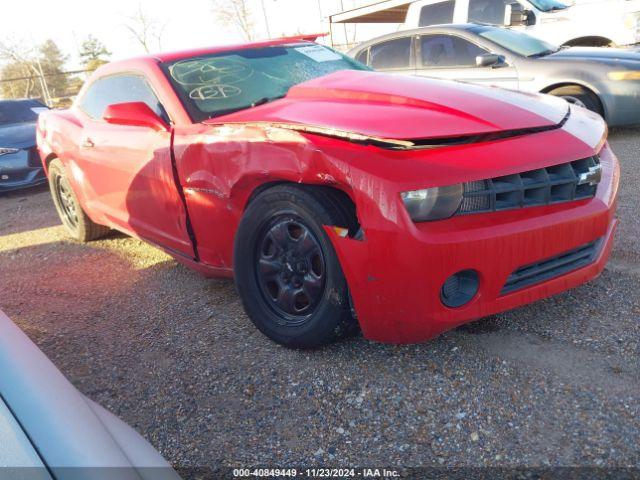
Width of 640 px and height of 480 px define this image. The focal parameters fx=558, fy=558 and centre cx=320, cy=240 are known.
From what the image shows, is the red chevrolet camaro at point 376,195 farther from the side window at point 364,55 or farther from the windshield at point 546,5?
the windshield at point 546,5

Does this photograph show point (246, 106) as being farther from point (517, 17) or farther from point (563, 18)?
point (563, 18)

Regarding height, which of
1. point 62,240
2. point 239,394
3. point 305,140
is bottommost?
point 62,240

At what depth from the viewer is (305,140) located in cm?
219

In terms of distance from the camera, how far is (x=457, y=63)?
6.52 metres

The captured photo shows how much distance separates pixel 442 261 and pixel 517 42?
5285 millimetres

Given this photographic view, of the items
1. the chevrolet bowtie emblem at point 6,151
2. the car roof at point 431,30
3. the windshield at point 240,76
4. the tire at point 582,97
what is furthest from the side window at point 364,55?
the chevrolet bowtie emblem at point 6,151

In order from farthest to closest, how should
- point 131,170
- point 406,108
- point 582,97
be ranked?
point 582,97, point 131,170, point 406,108

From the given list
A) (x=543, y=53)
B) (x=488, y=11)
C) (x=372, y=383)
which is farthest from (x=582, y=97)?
(x=372, y=383)

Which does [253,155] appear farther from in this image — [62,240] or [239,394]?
[62,240]

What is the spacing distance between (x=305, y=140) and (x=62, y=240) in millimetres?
3645

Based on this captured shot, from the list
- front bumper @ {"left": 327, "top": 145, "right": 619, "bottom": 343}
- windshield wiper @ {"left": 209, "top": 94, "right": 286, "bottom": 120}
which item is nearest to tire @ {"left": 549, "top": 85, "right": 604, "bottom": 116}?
windshield wiper @ {"left": 209, "top": 94, "right": 286, "bottom": 120}

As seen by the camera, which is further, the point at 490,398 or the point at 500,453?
the point at 490,398

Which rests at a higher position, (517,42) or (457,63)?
(517,42)

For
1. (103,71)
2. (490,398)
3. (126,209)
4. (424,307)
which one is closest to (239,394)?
(424,307)
